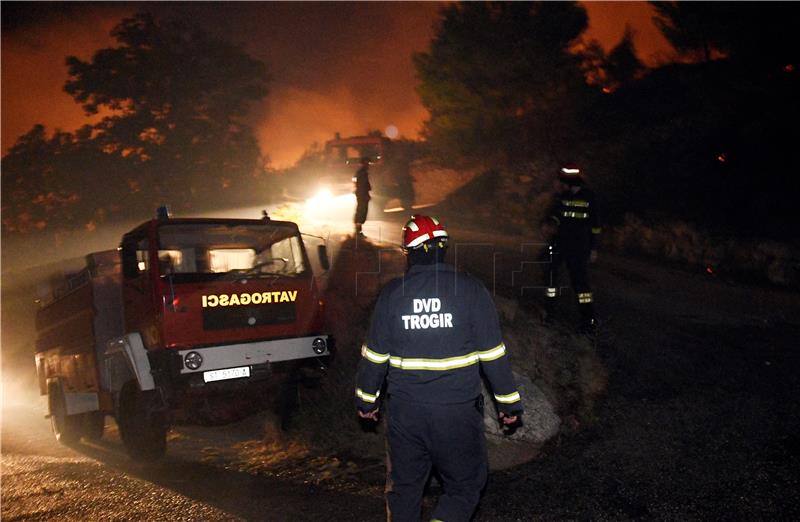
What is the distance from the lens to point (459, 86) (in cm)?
2677

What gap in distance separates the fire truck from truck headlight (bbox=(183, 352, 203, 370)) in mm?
10

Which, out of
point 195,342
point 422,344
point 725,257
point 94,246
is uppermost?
point 422,344

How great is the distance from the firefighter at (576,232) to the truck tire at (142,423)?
5037 mm

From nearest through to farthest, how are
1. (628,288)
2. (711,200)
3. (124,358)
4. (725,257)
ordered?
(124,358) < (628,288) < (725,257) < (711,200)

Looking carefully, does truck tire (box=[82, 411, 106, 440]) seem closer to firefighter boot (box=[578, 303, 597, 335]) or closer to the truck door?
the truck door

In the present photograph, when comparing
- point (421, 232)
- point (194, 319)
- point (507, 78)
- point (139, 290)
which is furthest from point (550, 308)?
point (507, 78)

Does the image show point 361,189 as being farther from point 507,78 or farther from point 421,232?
point 507,78

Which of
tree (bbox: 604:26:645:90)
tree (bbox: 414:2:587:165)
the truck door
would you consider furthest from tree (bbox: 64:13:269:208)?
the truck door

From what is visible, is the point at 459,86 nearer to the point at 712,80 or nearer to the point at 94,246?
the point at 712,80


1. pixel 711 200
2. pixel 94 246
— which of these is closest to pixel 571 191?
pixel 711 200

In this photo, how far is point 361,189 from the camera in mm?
15000

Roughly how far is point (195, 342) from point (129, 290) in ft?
4.82

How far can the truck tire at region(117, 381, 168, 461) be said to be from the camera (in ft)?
22.6

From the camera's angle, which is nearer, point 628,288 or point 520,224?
point 628,288
